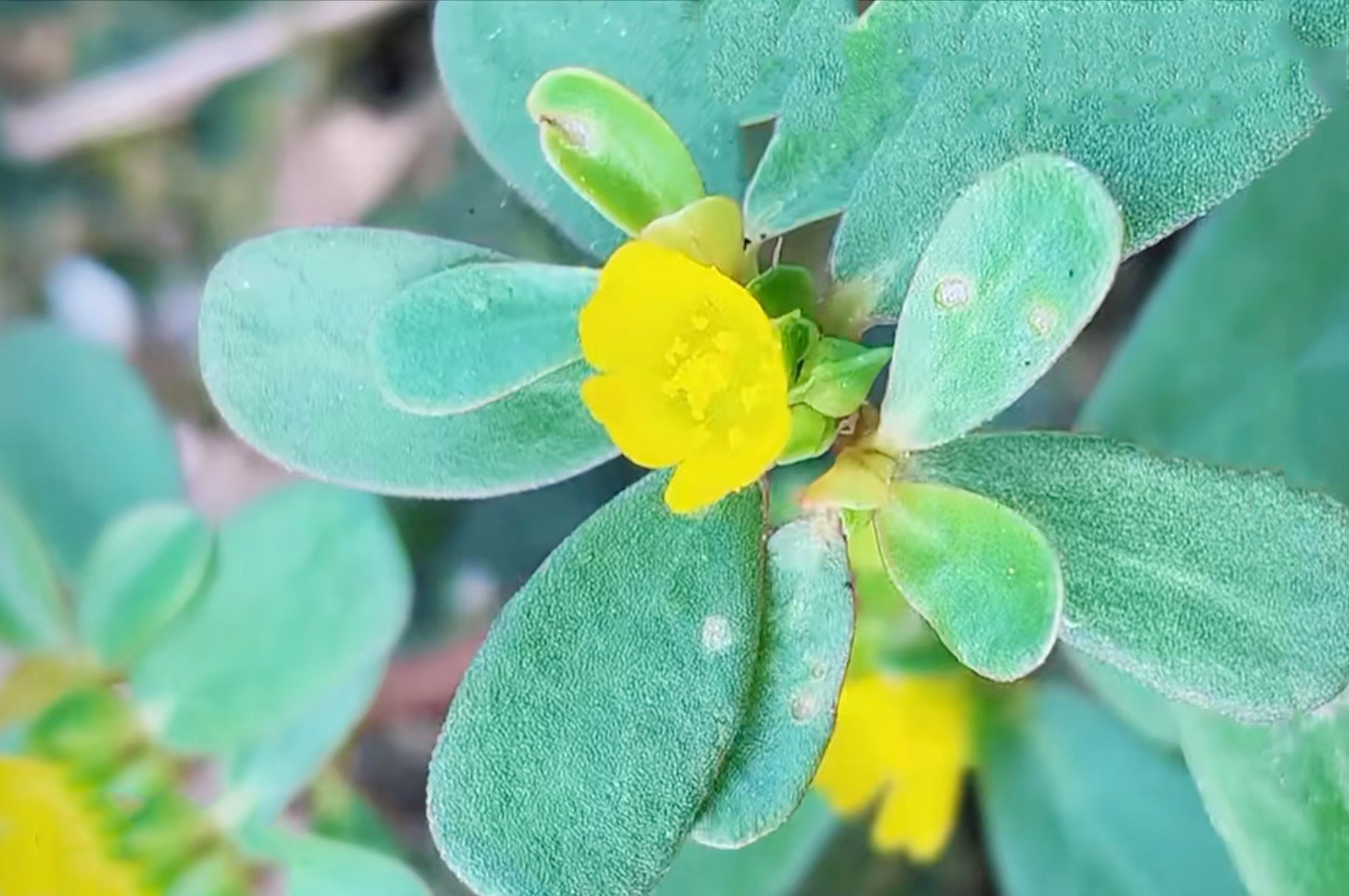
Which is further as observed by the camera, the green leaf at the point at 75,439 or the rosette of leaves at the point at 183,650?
the green leaf at the point at 75,439

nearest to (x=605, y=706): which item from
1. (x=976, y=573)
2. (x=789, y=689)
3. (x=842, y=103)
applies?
(x=789, y=689)

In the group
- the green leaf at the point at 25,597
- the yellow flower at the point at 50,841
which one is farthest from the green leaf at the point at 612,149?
the green leaf at the point at 25,597

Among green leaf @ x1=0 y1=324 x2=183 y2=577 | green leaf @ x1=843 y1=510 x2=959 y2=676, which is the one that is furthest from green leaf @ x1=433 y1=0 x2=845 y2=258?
green leaf @ x1=0 y1=324 x2=183 y2=577

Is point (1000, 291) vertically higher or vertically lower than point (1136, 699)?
higher

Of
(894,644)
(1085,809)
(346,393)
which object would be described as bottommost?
(1085,809)

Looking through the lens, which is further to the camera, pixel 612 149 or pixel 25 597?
pixel 25 597

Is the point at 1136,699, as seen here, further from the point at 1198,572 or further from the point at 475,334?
the point at 475,334

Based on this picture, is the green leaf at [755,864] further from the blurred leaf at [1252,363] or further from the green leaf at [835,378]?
the green leaf at [835,378]
